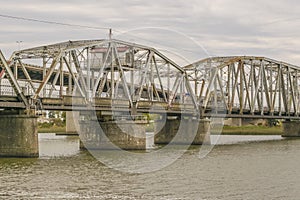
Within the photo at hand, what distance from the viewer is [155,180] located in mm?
46531

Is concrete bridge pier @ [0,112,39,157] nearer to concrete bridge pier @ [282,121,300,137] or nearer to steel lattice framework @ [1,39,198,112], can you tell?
steel lattice framework @ [1,39,198,112]

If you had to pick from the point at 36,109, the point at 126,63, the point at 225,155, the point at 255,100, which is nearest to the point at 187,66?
the point at 255,100

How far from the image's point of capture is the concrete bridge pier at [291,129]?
5335 inches

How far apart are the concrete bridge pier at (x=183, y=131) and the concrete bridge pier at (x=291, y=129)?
45715 millimetres

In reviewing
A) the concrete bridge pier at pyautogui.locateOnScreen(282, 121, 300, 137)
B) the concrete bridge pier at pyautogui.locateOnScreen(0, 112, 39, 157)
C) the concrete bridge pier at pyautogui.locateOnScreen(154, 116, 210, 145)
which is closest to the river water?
the concrete bridge pier at pyautogui.locateOnScreen(0, 112, 39, 157)

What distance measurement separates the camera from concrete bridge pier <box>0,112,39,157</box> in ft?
198

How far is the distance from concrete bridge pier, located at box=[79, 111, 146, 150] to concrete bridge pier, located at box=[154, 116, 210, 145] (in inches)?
656

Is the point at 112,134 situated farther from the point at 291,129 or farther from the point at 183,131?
the point at 291,129

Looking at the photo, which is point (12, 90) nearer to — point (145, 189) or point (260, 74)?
point (145, 189)

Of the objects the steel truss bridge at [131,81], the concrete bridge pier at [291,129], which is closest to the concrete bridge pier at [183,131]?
the steel truss bridge at [131,81]

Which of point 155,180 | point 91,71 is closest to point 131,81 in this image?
point 91,71

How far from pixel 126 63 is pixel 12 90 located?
26343 mm

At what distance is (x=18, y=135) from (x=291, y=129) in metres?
86.6

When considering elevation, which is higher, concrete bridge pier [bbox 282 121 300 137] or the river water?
concrete bridge pier [bbox 282 121 300 137]
